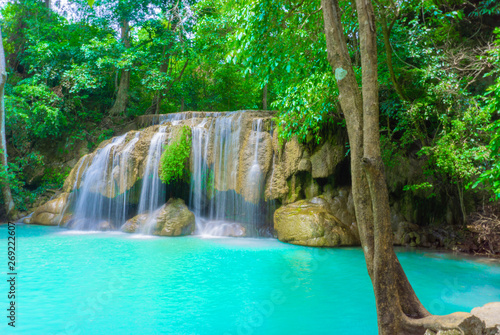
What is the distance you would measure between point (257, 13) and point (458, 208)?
9.79 metres

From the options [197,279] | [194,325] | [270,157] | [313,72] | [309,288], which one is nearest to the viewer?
[194,325]

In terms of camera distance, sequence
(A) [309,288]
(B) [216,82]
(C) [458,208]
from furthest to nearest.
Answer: (B) [216,82]
(C) [458,208]
(A) [309,288]

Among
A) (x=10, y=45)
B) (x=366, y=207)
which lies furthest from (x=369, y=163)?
(x=10, y=45)

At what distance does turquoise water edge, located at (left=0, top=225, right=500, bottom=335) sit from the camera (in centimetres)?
427

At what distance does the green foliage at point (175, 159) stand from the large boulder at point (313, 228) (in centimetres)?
428

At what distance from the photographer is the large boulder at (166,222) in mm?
11273

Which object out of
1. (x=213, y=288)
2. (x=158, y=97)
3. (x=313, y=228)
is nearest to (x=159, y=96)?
(x=158, y=97)

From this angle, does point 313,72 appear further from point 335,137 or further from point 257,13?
point 257,13

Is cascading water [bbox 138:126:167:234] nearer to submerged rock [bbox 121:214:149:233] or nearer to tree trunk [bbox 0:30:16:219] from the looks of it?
submerged rock [bbox 121:214:149:233]

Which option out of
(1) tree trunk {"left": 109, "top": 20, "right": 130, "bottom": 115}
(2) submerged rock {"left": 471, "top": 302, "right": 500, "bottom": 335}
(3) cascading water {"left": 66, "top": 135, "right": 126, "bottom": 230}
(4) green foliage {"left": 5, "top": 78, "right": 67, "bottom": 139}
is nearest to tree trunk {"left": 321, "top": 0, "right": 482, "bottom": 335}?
(2) submerged rock {"left": 471, "top": 302, "right": 500, "bottom": 335}

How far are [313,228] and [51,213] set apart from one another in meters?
10.7

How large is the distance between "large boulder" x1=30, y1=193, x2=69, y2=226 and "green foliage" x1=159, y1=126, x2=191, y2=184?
461 cm

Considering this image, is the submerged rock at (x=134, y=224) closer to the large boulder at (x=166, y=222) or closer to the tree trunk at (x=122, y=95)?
the large boulder at (x=166, y=222)

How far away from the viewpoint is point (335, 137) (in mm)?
11188
